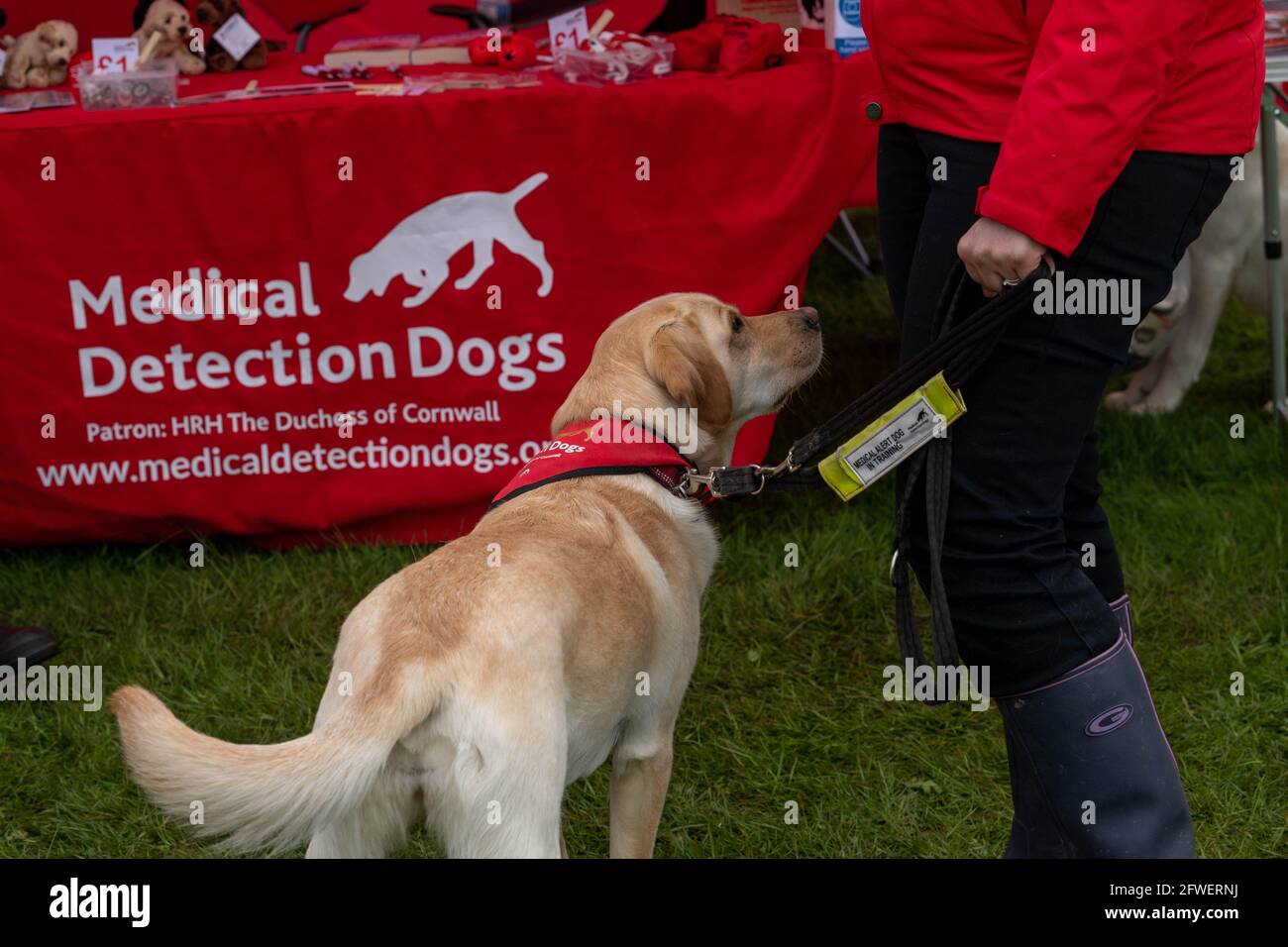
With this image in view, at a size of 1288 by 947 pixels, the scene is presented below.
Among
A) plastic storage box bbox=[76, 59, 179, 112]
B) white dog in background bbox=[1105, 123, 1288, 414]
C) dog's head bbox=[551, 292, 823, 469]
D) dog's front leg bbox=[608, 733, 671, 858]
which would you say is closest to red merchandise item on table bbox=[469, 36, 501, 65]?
plastic storage box bbox=[76, 59, 179, 112]

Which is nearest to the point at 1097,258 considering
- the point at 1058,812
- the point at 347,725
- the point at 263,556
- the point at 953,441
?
the point at 953,441

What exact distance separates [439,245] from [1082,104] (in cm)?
252

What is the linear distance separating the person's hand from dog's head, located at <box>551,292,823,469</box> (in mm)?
809

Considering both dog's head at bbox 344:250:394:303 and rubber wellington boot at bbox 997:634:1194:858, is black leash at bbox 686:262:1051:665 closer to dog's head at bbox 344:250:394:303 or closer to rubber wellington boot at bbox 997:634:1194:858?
rubber wellington boot at bbox 997:634:1194:858

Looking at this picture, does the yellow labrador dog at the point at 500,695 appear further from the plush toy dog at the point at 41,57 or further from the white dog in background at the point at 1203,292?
the white dog in background at the point at 1203,292

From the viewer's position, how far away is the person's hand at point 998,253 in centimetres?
187

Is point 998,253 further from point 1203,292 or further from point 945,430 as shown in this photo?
point 1203,292

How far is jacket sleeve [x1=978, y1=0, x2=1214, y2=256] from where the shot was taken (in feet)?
5.79

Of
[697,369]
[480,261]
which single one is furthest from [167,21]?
[697,369]

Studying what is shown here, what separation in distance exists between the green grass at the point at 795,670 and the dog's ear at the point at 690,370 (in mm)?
908

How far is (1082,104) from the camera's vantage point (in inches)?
70.3

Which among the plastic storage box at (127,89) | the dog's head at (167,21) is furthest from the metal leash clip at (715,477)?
the dog's head at (167,21)

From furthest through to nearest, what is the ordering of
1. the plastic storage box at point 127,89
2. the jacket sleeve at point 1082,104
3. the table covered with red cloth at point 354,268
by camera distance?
the plastic storage box at point 127,89
the table covered with red cloth at point 354,268
the jacket sleeve at point 1082,104
